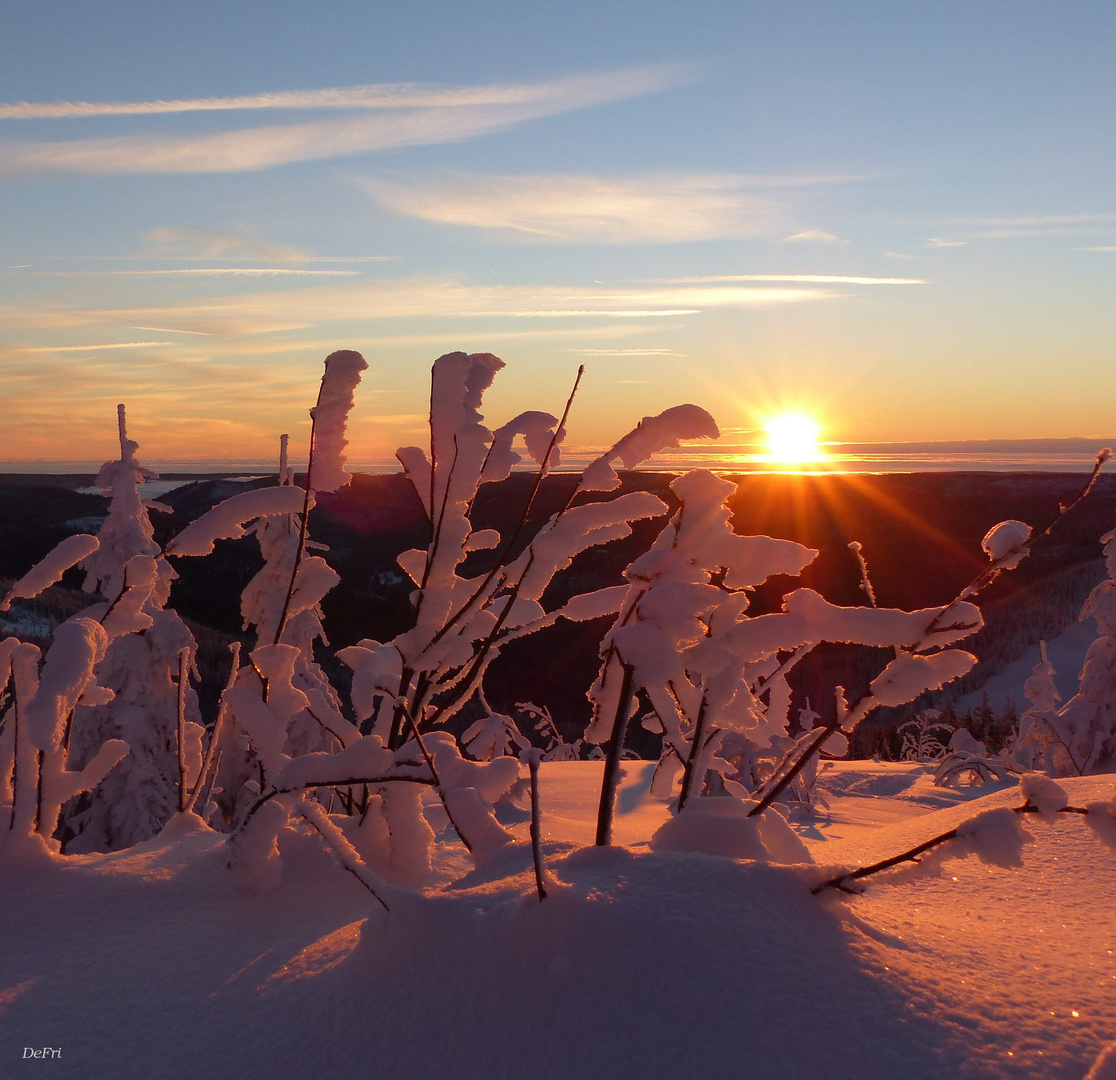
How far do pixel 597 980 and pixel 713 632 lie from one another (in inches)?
35.3

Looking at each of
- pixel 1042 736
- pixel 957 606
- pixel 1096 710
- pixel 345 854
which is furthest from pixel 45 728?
pixel 1042 736

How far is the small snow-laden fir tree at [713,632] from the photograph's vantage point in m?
1.70

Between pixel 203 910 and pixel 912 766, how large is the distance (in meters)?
7.67

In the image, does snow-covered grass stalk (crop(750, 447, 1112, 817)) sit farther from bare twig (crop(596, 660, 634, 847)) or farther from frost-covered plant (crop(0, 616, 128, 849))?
frost-covered plant (crop(0, 616, 128, 849))

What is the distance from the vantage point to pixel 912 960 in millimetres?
1426

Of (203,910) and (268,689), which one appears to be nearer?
(203,910)

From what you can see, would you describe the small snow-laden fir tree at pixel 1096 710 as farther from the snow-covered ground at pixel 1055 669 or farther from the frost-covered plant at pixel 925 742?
the snow-covered ground at pixel 1055 669

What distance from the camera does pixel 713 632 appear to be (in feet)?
6.61

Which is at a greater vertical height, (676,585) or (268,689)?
(676,585)

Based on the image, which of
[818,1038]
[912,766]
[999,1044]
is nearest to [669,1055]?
[818,1038]

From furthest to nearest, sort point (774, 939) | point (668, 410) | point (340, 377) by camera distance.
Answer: point (340, 377) < point (668, 410) < point (774, 939)

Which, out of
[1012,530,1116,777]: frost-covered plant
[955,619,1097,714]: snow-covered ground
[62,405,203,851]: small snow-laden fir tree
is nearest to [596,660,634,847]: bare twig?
[62,405,203,851]: small snow-laden fir tree

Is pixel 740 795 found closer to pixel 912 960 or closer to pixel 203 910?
pixel 912 960

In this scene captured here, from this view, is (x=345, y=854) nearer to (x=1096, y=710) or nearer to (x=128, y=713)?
(x=128, y=713)
